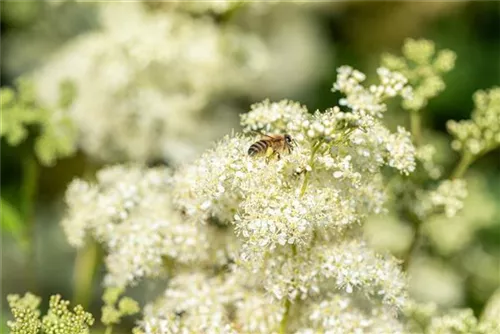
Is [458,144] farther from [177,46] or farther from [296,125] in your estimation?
[177,46]

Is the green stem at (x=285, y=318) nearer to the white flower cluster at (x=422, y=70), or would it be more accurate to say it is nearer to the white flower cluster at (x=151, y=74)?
the white flower cluster at (x=422, y=70)

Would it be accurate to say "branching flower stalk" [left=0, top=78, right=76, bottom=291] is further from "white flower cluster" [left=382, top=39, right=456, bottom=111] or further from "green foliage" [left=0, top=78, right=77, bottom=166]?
"white flower cluster" [left=382, top=39, right=456, bottom=111]

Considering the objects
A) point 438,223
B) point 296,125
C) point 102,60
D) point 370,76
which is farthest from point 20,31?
point 296,125

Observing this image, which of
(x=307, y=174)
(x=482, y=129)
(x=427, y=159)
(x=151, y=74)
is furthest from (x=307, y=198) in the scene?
(x=151, y=74)

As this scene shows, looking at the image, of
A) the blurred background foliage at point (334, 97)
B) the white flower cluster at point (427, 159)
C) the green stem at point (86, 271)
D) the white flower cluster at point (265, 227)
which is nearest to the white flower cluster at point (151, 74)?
the blurred background foliage at point (334, 97)

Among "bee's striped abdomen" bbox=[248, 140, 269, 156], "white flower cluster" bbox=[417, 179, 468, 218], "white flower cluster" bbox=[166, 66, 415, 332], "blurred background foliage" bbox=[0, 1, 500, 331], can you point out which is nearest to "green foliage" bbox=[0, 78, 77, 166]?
"blurred background foliage" bbox=[0, 1, 500, 331]

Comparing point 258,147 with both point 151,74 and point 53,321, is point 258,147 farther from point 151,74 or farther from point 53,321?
point 151,74
